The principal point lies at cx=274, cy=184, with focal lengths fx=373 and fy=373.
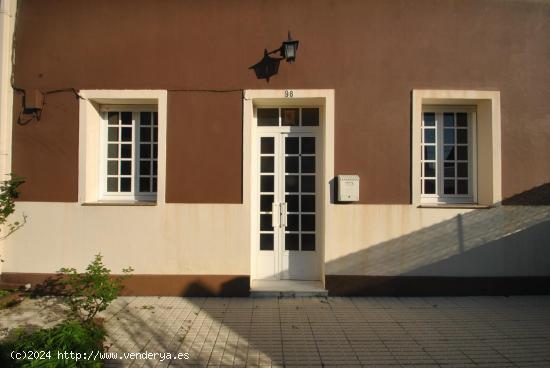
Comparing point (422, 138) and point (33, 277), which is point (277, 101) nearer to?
point (422, 138)

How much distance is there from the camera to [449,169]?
5.66 metres

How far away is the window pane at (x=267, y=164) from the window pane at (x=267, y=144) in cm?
12

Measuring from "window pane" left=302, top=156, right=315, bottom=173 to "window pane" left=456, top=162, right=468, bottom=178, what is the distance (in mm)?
2205

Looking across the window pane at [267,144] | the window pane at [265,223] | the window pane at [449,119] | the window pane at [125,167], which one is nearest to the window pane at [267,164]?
the window pane at [267,144]

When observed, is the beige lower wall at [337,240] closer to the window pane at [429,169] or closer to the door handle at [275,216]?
the door handle at [275,216]

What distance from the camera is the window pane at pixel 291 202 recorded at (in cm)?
565

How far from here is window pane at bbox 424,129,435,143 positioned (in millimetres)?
5667

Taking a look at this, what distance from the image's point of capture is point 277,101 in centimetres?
547

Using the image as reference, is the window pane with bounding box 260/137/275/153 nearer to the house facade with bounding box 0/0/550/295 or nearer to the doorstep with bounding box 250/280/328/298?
the house facade with bounding box 0/0/550/295

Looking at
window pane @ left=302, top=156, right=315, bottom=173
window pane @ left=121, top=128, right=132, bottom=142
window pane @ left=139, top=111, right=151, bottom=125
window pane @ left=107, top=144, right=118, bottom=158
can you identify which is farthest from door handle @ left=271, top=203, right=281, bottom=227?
window pane @ left=107, top=144, right=118, bottom=158

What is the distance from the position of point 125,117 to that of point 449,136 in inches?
195

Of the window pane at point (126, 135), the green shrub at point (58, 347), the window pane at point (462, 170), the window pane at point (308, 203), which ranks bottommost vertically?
the green shrub at point (58, 347)

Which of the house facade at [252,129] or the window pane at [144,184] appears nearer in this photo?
the house facade at [252,129]

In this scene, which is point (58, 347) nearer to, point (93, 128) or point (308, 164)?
point (93, 128)
